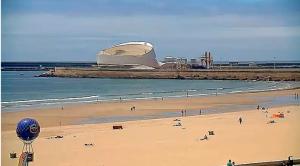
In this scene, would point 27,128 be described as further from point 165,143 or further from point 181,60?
point 181,60

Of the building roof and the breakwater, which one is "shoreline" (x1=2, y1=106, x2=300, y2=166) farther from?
the building roof

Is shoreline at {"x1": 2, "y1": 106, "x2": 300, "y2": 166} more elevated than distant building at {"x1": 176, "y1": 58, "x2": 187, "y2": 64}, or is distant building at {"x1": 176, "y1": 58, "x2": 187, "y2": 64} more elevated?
distant building at {"x1": 176, "y1": 58, "x2": 187, "y2": 64}

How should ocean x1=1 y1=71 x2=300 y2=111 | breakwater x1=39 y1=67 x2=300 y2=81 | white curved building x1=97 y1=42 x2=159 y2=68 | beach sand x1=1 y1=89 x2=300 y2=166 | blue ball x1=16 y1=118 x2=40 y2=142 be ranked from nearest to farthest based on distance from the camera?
1. blue ball x1=16 y1=118 x2=40 y2=142
2. beach sand x1=1 y1=89 x2=300 y2=166
3. ocean x1=1 y1=71 x2=300 y2=111
4. breakwater x1=39 y1=67 x2=300 y2=81
5. white curved building x1=97 y1=42 x2=159 y2=68

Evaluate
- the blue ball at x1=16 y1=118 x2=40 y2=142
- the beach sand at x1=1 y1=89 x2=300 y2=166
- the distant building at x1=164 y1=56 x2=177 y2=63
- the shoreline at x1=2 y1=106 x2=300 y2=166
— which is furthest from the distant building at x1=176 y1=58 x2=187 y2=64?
the blue ball at x1=16 y1=118 x2=40 y2=142

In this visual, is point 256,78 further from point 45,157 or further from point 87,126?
point 45,157

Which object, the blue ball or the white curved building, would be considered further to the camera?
the white curved building

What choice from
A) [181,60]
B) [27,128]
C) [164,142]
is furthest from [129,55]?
[27,128]

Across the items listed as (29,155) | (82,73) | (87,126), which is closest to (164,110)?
(87,126)
